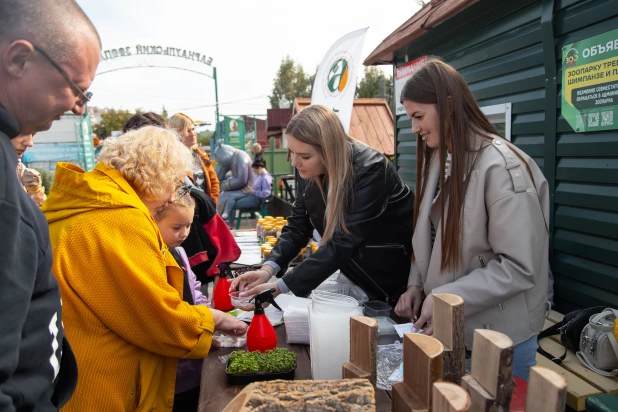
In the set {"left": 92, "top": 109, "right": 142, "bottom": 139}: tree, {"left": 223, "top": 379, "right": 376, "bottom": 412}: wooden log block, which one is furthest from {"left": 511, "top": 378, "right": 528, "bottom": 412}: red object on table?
{"left": 92, "top": 109, "right": 142, "bottom": 139}: tree

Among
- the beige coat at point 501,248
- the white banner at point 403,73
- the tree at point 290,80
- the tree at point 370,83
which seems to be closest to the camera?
the beige coat at point 501,248

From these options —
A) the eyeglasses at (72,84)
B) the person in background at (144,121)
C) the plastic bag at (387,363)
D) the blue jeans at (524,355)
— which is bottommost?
the blue jeans at (524,355)

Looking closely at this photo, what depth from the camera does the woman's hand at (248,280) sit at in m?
2.37

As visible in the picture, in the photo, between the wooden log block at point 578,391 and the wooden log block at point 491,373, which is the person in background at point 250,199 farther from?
the wooden log block at point 491,373

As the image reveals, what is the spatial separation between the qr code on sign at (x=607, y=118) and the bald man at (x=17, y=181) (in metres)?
2.62

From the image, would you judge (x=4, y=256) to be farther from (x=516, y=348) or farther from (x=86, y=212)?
(x=516, y=348)

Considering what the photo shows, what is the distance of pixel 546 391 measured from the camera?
68cm

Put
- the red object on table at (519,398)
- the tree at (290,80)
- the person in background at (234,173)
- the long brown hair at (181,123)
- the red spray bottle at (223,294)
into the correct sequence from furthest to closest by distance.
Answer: the tree at (290,80) < the person in background at (234,173) < the long brown hair at (181,123) < the red spray bottle at (223,294) < the red object on table at (519,398)

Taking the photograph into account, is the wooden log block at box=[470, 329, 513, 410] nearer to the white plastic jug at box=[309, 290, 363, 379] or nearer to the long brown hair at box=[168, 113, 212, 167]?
the white plastic jug at box=[309, 290, 363, 379]

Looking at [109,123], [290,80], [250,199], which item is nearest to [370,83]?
[290,80]

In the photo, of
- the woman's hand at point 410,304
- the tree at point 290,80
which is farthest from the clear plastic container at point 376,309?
the tree at point 290,80

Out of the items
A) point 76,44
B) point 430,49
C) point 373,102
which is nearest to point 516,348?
point 76,44

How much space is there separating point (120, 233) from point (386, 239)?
4.56ft

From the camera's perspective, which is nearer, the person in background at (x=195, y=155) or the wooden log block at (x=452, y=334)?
the wooden log block at (x=452, y=334)
